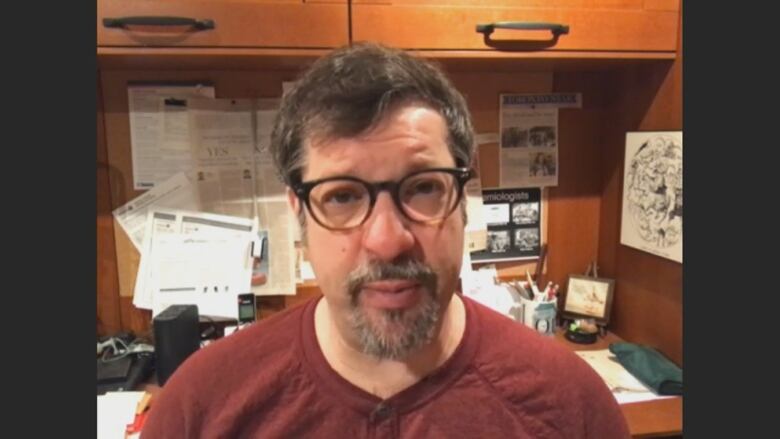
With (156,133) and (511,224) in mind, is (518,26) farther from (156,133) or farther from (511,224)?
(156,133)

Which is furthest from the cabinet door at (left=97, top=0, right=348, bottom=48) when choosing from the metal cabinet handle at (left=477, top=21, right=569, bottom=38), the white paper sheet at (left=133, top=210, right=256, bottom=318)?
the white paper sheet at (left=133, top=210, right=256, bottom=318)

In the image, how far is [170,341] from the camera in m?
1.34

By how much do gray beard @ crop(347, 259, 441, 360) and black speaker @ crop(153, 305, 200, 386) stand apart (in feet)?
2.30

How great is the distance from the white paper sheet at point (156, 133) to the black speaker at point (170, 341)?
384mm

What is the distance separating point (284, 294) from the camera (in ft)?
5.11

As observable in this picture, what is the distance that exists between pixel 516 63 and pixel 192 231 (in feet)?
3.25

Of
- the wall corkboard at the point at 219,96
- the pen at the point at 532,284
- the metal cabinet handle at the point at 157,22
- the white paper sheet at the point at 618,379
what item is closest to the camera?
the metal cabinet handle at the point at 157,22

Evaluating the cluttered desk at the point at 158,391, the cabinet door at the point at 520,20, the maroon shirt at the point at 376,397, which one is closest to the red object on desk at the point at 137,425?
the cluttered desk at the point at 158,391

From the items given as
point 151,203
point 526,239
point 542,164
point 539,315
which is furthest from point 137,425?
point 542,164

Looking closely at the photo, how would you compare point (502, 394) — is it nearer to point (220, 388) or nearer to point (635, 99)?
point (220, 388)

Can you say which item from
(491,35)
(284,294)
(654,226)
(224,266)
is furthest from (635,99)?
(224,266)

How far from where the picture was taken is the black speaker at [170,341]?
1.33 metres

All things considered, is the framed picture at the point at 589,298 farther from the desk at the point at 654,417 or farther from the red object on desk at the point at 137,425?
the red object on desk at the point at 137,425

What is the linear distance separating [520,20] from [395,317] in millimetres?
812
